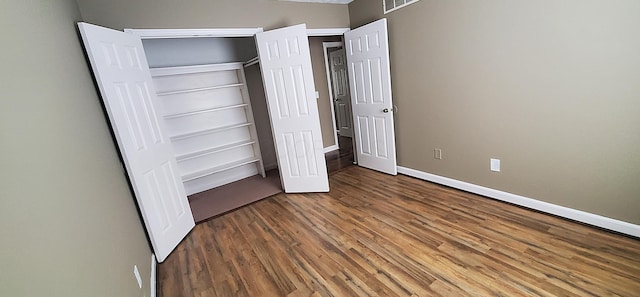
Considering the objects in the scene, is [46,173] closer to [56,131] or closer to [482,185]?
[56,131]

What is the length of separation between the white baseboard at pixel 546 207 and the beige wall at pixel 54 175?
305 cm

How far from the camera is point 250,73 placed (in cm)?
410

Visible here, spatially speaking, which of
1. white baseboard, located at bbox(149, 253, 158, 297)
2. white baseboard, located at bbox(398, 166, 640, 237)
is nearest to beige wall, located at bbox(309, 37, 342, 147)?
white baseboard, located at bbox(398, 166, 640, 237)

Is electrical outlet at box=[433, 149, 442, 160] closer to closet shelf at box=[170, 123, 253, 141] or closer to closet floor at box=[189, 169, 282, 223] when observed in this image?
closet floor at box=[189, 169, 282, 223]

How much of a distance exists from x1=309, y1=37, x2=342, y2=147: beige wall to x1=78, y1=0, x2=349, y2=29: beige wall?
1237mm

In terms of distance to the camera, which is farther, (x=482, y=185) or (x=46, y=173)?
(x=482, y=185)

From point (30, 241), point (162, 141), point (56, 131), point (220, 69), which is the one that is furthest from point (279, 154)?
point (30, 241)

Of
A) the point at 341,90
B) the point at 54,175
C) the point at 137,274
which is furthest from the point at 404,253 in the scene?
the point at 341,90

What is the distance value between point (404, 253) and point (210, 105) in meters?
3.20

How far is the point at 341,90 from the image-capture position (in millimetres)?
5863

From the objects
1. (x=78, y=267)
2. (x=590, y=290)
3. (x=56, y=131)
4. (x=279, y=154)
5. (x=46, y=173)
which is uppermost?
(x=56, y=131)

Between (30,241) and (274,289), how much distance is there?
138 centimetres

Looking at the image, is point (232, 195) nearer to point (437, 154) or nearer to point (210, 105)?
point (210, 105)

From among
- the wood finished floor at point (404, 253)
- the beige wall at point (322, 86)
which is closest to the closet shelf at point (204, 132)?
the wood finished floor at point (404, 253)
